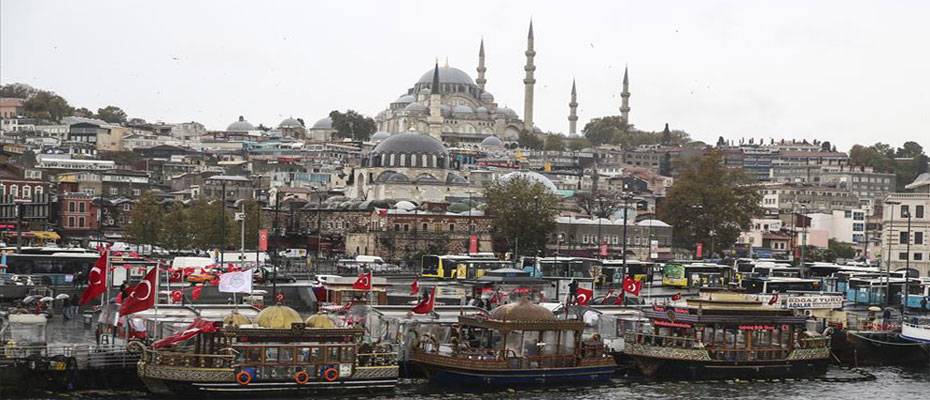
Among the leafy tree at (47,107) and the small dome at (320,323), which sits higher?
the leafy tree at (47,107)

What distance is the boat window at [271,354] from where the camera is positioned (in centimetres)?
2778

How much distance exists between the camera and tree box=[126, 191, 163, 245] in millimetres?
72938

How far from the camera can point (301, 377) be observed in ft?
91.8

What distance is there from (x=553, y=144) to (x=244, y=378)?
5686 inches

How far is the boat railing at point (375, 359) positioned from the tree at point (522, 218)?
4287 centimetres

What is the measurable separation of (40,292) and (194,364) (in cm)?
1547

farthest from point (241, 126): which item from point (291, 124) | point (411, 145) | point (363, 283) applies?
point (363, 283)

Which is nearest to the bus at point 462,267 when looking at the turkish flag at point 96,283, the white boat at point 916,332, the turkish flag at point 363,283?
the turkish flag at point 363,283

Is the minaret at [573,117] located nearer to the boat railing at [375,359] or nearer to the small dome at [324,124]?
the small dome at [324,124]

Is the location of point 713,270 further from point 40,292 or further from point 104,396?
point 104,396

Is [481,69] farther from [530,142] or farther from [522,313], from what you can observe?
[522,313]

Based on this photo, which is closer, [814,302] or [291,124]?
[814,302]

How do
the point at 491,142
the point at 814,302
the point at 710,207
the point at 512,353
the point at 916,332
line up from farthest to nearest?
the point at 491,142 < the point at 710,207 < the point at 814,302 < the point at 916,332 < the point at 512,353

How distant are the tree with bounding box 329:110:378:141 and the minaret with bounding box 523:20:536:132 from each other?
17.1 m
